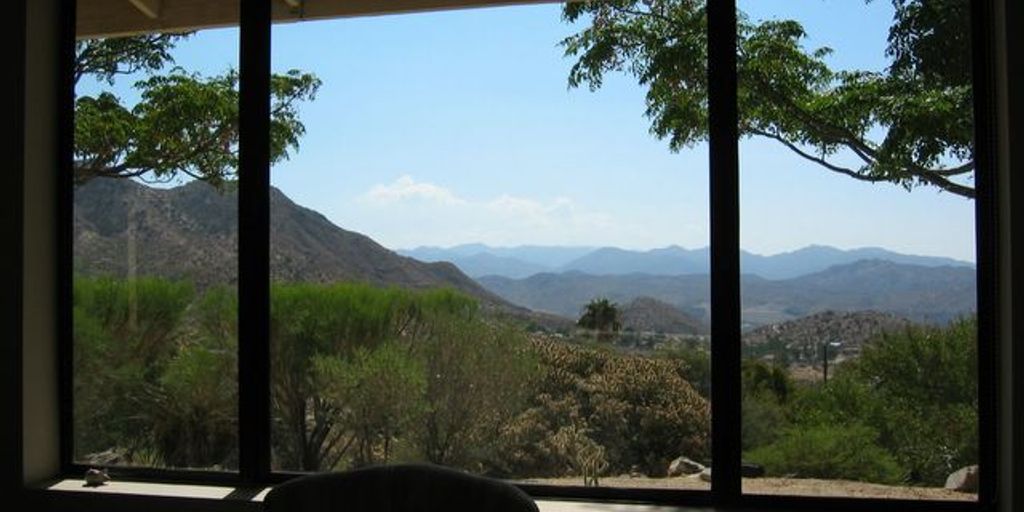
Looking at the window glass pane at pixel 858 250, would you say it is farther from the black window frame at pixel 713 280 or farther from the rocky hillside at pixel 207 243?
the rocky hillside at pixel 207 243

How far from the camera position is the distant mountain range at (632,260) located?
273 centimetres

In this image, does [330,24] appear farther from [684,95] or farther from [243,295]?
[684,95]

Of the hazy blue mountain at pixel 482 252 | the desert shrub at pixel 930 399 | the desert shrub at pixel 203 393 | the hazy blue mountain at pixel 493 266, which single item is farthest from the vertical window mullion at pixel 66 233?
the desert shrub at pixel 930 399

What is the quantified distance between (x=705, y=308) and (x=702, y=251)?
18 cm

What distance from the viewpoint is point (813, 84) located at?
2.75 m

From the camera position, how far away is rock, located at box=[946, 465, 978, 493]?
2.58 metres

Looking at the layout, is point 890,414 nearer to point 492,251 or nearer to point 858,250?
point 858,250

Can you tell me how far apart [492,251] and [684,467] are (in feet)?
3.14

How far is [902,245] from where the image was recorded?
273 centimetres

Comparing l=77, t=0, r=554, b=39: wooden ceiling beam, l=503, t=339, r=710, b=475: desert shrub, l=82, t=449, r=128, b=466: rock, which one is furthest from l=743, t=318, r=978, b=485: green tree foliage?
l=82, t=449, r=128, b=466: rock

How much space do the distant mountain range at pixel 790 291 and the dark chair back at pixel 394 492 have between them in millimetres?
1286

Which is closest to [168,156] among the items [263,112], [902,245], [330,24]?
[263,112]

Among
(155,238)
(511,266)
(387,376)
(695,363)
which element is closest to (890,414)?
A: (695,363)

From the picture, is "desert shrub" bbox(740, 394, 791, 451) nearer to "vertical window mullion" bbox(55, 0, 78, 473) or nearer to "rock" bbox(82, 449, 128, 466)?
"rock" bbox(82, 449, 128, 466)
